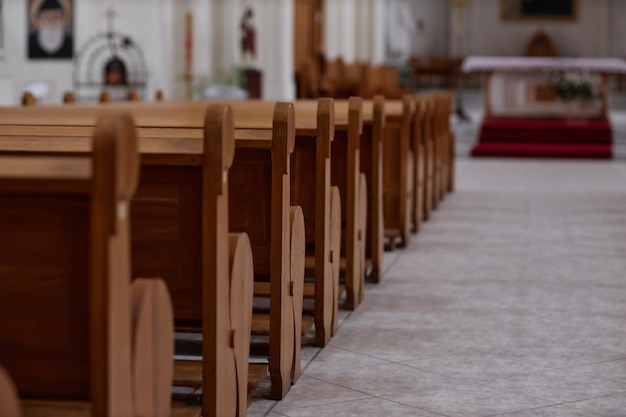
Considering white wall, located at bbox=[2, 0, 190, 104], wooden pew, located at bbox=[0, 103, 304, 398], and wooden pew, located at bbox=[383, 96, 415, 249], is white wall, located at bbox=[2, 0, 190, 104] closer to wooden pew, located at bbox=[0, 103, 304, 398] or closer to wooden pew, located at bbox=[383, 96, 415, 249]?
wooden pew, located at bbox=[383, 96, 415, 249]

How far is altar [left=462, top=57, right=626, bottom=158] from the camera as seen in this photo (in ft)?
45.3

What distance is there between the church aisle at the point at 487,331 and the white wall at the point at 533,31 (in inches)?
613

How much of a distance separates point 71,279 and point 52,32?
1069cm

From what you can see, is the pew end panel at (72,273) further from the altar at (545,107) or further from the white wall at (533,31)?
the white wall at (533,31)

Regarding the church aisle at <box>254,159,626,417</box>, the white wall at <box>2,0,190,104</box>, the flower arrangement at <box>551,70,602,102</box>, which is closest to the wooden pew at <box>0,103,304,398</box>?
the church aisle at <box>254,159,626,417</box>

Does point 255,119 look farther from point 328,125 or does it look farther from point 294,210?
point 294,210

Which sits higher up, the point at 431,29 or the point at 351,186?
the point at 431,29

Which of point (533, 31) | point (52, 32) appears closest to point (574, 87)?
point (52, 32)

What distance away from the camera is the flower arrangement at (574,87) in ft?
46.7

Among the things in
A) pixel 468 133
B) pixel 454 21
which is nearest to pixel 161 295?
pixel 468 133

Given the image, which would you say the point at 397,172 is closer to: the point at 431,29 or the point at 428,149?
the point at 428,149

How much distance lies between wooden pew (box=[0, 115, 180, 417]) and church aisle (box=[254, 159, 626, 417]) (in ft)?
3.78

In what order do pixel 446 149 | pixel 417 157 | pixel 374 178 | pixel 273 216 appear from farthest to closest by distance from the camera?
pixel 446 149 → pixel 417 157 → pixel 374 178 → pixel 273 216

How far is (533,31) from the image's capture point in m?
22.3
